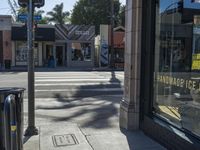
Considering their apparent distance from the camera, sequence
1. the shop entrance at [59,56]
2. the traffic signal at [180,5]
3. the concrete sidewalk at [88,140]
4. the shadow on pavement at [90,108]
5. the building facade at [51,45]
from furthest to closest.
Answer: the shop entrance at [59,56], the building facade at [51,45], the shadow on pavement at [90,108], the concrete sidewalk at [88,140], the traffic signal at [180,5]

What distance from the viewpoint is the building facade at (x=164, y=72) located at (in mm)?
5379

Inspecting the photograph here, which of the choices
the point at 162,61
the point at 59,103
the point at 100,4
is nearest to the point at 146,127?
the point at 162,61

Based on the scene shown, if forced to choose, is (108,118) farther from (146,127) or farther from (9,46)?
(9,46)

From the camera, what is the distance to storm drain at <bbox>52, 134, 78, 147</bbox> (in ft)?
21.0

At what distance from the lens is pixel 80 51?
117 feet

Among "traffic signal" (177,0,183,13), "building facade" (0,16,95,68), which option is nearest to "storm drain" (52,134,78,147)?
"traffic signal" (177,0,183,13)

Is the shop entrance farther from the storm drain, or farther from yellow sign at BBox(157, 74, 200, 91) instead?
yellow sign at BBox(157, 74, 200, 91)

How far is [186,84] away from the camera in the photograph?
551 centimetres

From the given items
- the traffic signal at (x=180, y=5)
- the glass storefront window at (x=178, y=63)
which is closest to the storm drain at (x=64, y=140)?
the glass storefront window at (x=178, y=63)

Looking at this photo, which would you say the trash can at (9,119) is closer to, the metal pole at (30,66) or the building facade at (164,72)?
the metal pole at (30,66)

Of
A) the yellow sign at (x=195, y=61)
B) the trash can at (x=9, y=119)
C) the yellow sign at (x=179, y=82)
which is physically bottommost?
the trash can at (x=9, y=119)


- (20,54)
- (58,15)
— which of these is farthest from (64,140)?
(58,15)

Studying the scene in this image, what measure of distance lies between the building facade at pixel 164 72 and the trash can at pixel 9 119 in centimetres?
235

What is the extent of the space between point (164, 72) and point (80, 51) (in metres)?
29.6
